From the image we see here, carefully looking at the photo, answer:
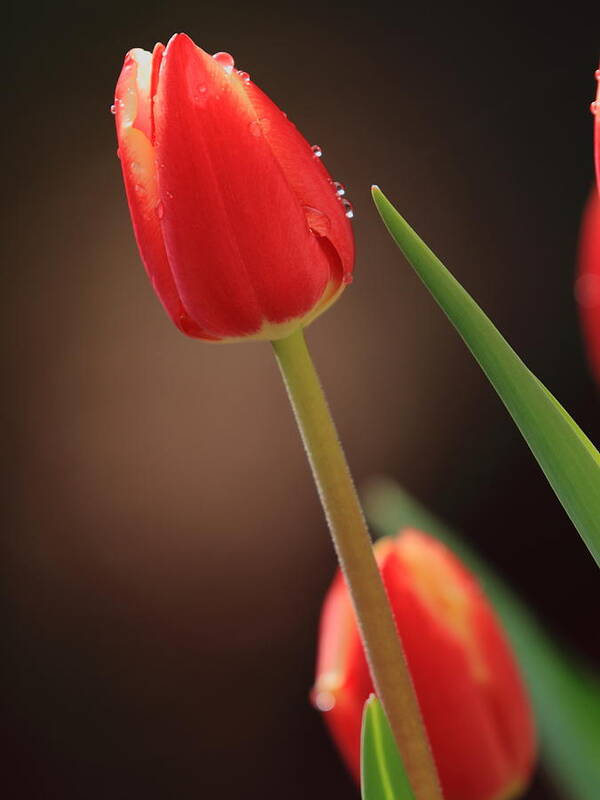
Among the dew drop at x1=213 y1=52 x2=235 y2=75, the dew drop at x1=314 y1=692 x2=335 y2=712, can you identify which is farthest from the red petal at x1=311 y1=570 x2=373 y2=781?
the dew drop at x1=213 y1=52 x2=235 y2=75

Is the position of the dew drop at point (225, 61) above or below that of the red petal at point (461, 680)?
above

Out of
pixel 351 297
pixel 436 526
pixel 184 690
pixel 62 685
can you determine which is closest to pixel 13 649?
pixel 62 685

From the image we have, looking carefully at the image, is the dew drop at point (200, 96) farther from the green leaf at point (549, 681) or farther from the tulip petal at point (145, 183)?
the green leaf at point (549, 681)

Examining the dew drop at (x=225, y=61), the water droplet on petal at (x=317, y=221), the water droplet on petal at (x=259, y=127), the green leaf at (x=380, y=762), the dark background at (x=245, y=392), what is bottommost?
the green leaf at (x=380, y=762)

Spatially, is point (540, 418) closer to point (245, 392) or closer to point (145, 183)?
point (145, 183)

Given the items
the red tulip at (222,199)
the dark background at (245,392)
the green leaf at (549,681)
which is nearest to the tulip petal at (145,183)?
the red tulip at (222,199)

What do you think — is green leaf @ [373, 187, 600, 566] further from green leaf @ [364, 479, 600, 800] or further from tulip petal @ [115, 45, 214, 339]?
green leaf @ [364, 479, 600, 800]

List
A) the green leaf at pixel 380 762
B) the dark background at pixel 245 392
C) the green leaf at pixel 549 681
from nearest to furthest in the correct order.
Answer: the green leaf at pixel 380 762
the green leaf at pixel 549 681
the dark background at pixel 245 392
